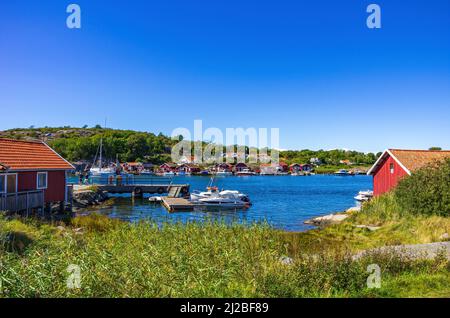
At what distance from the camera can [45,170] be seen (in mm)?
29500

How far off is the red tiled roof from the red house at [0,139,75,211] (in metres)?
25.9

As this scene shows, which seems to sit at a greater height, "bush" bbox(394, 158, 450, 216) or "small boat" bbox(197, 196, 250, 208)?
"bush" bbox(394, 158, 450, 216)

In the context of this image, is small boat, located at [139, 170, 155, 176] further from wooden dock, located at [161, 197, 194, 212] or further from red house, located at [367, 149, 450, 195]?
red house, located at [367, 149, 450, 195]

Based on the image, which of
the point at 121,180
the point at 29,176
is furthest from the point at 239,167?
the point at 29,176

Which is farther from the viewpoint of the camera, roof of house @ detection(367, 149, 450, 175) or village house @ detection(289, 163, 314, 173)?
village house @ detection(289, 163, 314, 173)

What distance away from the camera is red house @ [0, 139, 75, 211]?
968 inches

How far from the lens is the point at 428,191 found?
1991cm

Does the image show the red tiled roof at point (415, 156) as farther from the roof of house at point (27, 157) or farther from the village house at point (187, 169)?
the village house at point (187, 169)

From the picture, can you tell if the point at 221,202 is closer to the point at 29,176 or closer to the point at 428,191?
the point at 29,176

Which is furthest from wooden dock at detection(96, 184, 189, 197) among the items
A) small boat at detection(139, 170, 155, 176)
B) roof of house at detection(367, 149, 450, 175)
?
small boat at detection(139, 170, 155, 176)

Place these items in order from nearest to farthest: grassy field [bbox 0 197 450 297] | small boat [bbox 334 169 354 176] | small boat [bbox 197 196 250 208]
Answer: grassy field [bbox 0 197 450 297]
small boat [bbox 197 196 250 208]
small boat [bbox 334 169 354 176]
